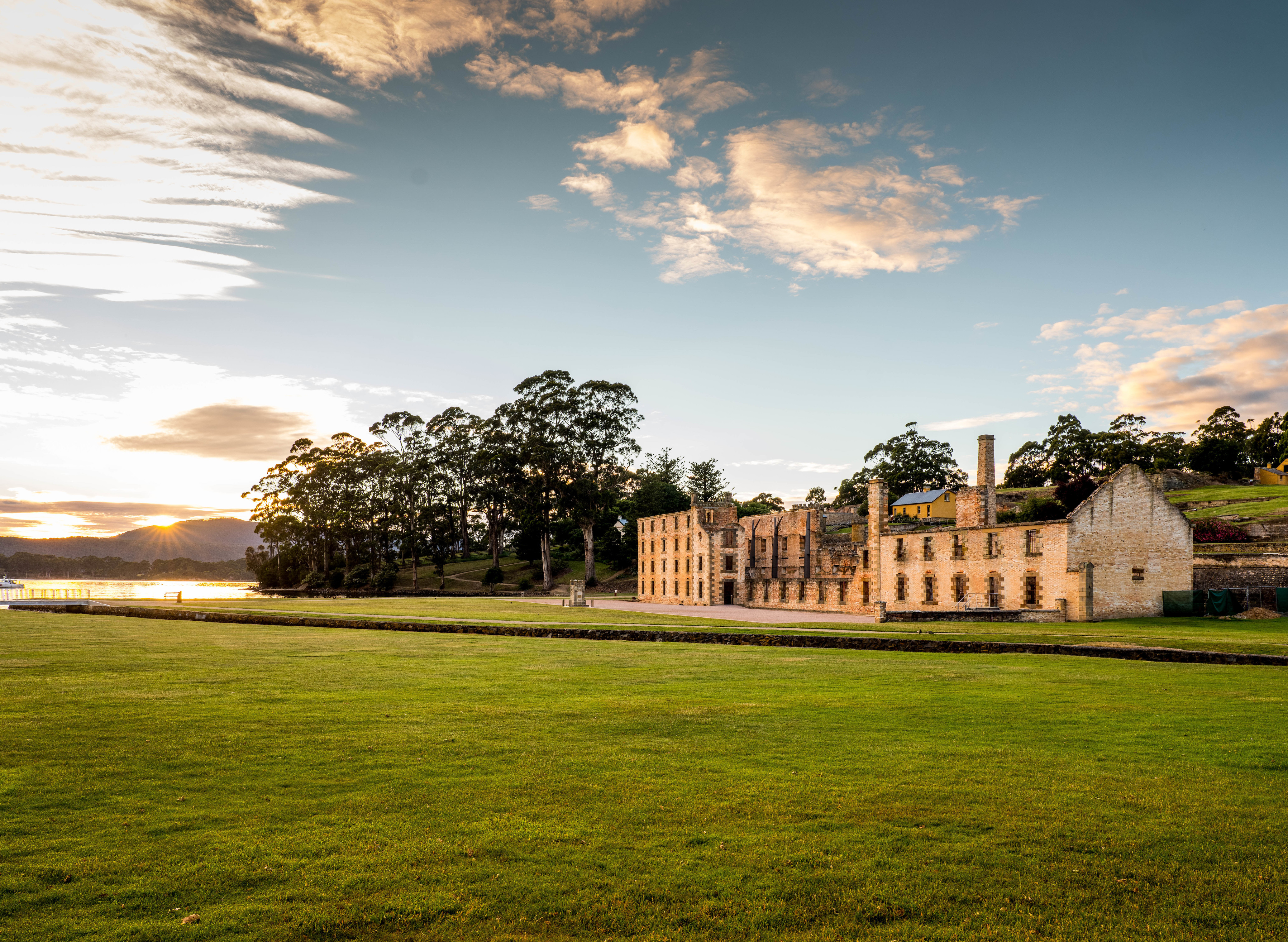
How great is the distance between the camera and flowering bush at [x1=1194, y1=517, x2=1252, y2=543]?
167 feet

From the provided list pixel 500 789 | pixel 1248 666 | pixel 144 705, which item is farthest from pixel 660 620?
pixel 500 789

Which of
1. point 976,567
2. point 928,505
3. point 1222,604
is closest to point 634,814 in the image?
point 976,567

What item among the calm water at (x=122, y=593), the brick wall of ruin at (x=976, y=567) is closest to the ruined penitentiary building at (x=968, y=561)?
the brick wall of ruin at (x=976, y=567)

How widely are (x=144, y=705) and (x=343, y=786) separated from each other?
604cm

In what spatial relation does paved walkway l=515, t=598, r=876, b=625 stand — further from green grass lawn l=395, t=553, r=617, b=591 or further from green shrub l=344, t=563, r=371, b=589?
green shrub l=344, t=563, r=371, b=589

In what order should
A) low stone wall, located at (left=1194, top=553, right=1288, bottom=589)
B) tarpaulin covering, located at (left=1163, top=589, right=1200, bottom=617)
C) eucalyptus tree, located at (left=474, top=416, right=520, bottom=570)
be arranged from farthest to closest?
eucalyptus tree, located at (left=474, top=416, right=520, bottom=570) < low stone wall, located at (left=1194, top=553, right=1288, bottom=589) < tarpaulin covering, located at (left=1163, top=589, right=1200, bottom=617)

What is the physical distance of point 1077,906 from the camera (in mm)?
5504

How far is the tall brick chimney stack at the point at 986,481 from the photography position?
43.9 m

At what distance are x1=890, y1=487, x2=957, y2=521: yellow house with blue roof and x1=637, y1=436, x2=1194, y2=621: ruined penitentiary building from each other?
30170mm

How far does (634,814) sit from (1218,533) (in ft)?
192

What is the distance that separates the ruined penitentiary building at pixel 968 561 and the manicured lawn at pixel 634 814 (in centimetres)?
2400

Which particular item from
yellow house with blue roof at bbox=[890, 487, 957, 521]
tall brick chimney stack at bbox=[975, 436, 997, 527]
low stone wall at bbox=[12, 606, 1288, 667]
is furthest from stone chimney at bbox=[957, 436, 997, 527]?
yellow house with blue roof at bbox=[890, 487, 957, 521]

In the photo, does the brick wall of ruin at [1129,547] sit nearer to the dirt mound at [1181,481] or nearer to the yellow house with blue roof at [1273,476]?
the dirt mound at [1181,481]

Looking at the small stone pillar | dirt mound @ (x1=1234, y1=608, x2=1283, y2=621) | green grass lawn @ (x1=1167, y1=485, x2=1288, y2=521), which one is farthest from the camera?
green grass lawn @ (x1=1167, y1=485, x2=1288, y2=521)
